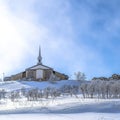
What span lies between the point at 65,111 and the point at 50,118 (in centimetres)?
258

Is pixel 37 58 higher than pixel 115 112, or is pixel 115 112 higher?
pixel 37 58

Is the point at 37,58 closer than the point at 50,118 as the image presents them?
No

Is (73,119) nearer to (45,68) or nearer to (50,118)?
(50,118)

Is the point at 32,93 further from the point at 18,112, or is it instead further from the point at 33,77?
the point at 33,77

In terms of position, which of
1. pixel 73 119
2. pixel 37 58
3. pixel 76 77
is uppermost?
pixel 37 58

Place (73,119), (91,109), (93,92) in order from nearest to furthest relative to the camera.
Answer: (73,119), (91,109), (93,92)

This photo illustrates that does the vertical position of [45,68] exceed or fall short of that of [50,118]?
it exceeds it

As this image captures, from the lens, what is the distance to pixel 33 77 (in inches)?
1987

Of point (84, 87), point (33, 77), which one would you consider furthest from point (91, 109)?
point (33, 77)

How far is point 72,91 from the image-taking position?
29.0m

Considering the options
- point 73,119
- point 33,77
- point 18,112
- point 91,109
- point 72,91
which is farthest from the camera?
point 33,77

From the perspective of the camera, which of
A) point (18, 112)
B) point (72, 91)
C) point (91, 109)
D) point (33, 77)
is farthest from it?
point (33, 77)

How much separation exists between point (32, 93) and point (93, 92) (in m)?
5.53

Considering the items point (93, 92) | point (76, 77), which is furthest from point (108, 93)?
point (76, 77)
